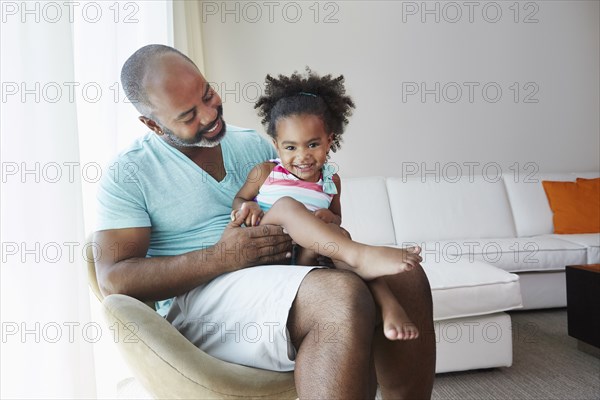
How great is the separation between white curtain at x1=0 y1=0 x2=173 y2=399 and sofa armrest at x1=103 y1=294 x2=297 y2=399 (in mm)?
60

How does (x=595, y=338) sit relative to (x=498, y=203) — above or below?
below

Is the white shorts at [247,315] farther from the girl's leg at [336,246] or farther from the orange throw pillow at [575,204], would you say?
the orange throw pillow at [575,204]

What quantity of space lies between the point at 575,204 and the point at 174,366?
10.5ft

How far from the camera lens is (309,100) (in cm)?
142

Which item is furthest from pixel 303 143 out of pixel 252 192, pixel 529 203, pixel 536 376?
pixel 529 203

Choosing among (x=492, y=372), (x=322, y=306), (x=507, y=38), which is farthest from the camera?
(x=507, y=38)

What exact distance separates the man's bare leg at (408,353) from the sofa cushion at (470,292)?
106 centimetres

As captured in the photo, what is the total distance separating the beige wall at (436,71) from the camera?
3844mm

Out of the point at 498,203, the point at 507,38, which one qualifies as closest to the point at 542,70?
the point at 507,38

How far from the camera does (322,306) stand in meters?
1.00

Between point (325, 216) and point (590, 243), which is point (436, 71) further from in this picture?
point (325, 216)

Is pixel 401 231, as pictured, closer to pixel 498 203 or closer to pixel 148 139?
pixel 498 203

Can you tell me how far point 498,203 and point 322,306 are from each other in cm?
289

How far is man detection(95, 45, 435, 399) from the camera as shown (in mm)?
979
